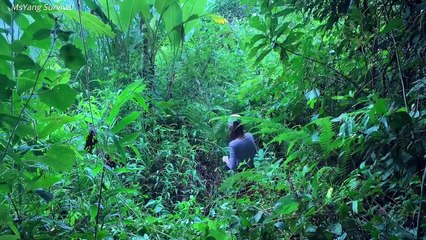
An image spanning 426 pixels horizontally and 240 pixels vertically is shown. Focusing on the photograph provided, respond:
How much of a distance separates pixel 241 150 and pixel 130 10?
1489mm

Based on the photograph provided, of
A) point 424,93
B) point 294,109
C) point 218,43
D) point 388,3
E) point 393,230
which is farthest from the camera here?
point 218,43

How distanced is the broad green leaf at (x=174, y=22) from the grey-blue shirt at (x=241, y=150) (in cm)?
125

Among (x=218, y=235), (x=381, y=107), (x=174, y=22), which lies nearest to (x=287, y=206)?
(x=218, y=235)

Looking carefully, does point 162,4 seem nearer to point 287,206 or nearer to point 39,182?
point 39,182

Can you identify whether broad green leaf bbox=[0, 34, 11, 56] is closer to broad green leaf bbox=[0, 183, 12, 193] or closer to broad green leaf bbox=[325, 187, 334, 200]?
broad green leaf bbox=[0, 183, 12, 193]

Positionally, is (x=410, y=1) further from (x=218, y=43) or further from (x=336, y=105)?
(x=218, y=43)

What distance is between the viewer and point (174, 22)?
3.98m

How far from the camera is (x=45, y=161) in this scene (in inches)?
47.7

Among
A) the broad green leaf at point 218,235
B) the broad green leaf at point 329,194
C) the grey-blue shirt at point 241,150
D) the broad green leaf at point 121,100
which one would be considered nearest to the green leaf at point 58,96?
the broad green leaf at point 121,100

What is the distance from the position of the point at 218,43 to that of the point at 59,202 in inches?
136

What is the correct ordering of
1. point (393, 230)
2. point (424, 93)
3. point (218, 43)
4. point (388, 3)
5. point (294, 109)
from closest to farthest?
point (393, 230) < point (424, 93) < point (388, 3) < point (294, 109) < point (218, 43)

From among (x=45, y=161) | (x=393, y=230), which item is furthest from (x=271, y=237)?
(x=45, y=161)

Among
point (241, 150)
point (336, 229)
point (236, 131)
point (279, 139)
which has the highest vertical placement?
point (279, 139)

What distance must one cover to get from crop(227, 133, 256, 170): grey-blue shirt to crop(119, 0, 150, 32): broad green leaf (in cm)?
137
